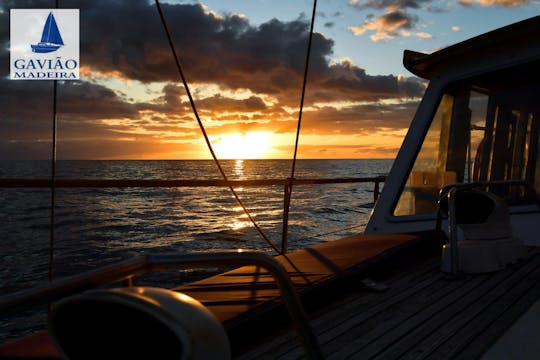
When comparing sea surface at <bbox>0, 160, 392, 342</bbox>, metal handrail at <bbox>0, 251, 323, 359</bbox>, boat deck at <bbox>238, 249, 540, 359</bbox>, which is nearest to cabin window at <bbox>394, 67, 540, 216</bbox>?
boat deck at <bbox>238, 249, 540, 359</bbox>

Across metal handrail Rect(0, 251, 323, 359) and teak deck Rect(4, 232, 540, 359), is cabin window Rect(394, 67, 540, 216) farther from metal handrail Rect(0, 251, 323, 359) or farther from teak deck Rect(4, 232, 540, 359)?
metal handrail Rect(0, 251, 323, 359)

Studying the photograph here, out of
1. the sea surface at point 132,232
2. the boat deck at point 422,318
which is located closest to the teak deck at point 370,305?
the boat deck at point 422,318

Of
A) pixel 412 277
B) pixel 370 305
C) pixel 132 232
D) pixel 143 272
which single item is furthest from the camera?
pixel 132 232

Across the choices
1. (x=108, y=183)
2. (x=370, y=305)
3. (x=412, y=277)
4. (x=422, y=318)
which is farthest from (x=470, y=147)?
(x=108, y=183)

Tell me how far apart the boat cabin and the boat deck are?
1.58 m

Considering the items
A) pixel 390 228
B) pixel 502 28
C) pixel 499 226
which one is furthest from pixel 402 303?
pixel 502 28

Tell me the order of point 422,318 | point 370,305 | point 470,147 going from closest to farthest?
point 422,318, point 370,305, point 470,147

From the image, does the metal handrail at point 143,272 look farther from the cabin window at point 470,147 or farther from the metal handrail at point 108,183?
the cabin window at point 470,147

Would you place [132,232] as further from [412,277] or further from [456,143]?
[412,277]

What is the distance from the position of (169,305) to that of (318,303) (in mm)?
2561

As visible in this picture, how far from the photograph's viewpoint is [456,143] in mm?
5469

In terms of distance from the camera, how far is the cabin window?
211 inches

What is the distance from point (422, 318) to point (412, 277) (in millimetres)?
1065

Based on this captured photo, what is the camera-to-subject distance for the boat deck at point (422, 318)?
2.50 m
